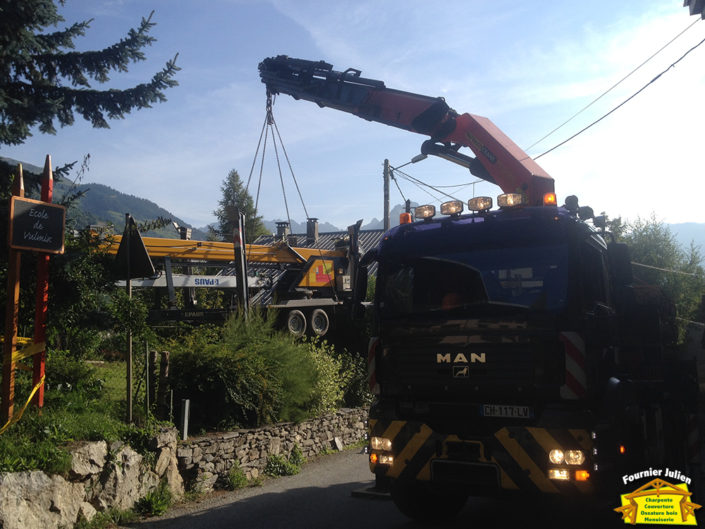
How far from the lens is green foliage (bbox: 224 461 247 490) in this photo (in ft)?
30.5

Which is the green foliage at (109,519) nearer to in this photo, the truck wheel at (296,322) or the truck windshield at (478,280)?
the truck windshield at (478,280)

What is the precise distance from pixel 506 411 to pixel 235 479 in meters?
5.22

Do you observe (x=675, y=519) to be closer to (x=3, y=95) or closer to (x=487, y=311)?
(x=487, y=311)

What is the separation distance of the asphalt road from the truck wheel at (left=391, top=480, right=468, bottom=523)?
143 mm

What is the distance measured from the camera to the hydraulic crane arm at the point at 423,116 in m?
9.38

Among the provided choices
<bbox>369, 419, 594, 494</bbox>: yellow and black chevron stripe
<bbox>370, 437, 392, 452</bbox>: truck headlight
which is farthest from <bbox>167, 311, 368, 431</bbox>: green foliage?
<bbox>369, 419, 594, 494</bbox>: yellow and black chevron stripe

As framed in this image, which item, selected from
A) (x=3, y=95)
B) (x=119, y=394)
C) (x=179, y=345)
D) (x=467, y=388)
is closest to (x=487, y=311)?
(x=467, y=388)

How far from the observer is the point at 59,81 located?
10.3 meters

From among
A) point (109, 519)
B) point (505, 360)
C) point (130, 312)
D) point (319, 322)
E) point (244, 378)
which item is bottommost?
point (109, 519)

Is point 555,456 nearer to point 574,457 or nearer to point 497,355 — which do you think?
point 574,457

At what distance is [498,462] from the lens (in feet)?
18.2

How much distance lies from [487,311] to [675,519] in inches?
119

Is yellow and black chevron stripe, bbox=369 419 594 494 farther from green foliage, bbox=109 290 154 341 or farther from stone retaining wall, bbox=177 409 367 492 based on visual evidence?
green foliage, bbox=109 290 154 341

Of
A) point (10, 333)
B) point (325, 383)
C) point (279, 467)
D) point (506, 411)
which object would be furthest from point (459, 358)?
point (325, 383)
